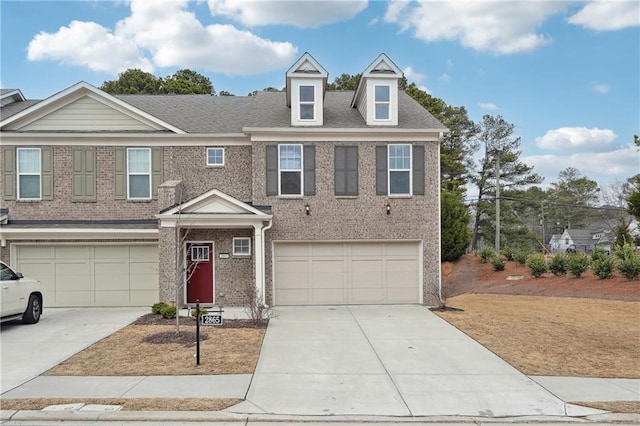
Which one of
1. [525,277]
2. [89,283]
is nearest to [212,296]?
[89,283]

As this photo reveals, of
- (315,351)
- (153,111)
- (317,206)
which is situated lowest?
(315,351)

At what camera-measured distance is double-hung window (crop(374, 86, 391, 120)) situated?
15633 millimetres

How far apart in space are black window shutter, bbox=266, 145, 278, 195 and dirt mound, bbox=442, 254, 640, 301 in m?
9.69

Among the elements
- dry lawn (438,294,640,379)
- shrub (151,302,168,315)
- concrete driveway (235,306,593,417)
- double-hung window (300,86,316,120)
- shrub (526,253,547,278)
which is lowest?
dry lawn (438,294,640,379)

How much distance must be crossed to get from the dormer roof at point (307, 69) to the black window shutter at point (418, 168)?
4.01m

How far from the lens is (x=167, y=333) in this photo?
10.5 meters

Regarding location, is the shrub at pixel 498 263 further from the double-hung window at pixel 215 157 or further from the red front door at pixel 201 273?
the double-hung window at pixel 215 157

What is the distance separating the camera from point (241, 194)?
15.6m

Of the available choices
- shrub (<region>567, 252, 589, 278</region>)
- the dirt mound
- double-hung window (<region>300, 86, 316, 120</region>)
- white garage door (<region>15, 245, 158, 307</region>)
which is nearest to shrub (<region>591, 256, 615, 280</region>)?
the dirt mound

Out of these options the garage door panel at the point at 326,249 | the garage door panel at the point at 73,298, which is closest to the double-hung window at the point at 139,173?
the garage door panel at the point at 73,298

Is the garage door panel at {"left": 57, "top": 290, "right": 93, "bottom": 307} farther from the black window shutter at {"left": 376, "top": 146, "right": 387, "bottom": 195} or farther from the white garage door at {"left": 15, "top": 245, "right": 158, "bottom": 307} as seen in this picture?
the black window shutter at {"left": 376, "top": 146, "right": 387, "bottom": 195}

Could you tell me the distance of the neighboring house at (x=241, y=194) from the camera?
49.0ft

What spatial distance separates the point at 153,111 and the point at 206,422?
544 inches

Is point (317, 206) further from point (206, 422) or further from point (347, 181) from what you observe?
point (206, 422)
